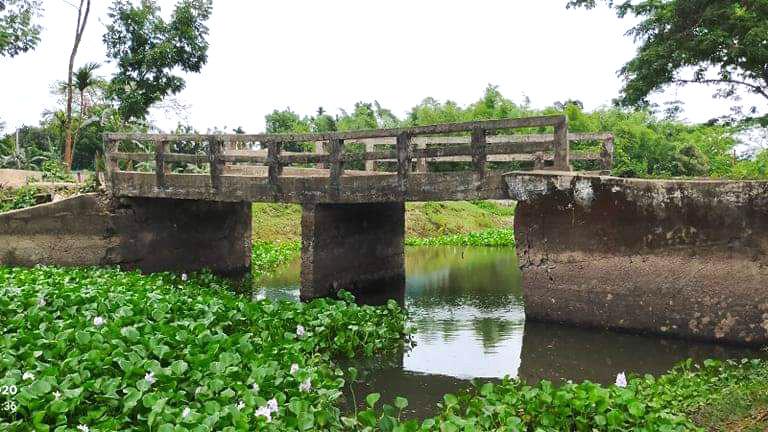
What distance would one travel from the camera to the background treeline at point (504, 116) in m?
25.0

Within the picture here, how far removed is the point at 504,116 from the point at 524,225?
885 inches

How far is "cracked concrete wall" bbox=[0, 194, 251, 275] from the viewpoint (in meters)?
13.1

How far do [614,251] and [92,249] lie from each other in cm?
978

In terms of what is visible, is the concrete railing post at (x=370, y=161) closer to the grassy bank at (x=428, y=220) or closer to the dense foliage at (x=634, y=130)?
the grassy bank at (x=428, y=220)

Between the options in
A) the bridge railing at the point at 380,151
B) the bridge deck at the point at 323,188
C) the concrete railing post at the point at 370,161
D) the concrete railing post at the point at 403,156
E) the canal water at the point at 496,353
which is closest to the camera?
the canal water at the point at 496,353

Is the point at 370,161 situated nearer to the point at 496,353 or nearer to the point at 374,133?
the point at 374,133

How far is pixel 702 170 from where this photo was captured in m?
26.3

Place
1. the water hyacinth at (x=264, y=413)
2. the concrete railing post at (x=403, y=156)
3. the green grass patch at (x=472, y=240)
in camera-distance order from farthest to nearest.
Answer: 1. the green grass patch at (x=472, y=240)
2. the concrete railing post at (x=403, y=156)
3. the water hyacinth at (x=264, y=413)

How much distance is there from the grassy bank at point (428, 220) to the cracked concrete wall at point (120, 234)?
20.6ft

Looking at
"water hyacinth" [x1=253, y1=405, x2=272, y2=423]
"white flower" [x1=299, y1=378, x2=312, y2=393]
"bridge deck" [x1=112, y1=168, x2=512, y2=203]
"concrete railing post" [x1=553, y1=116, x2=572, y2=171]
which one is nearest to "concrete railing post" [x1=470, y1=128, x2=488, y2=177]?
"bridge deck" [x1=112, y1=168, x2=512, y2=203]

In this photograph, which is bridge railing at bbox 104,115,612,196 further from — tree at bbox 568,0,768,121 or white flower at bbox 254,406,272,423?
white flower at bbox 254,406,272,423

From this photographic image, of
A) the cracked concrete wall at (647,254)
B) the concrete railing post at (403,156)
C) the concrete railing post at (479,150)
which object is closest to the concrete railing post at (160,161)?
the concrete railing post at (403,156)

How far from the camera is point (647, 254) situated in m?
9.03

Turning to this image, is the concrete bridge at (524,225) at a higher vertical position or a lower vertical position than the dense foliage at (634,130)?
lower
